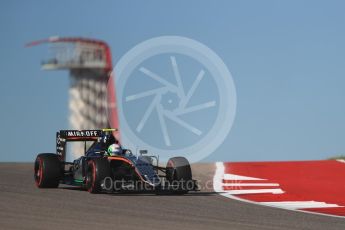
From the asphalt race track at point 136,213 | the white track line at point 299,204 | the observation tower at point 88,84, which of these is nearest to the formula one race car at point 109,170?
the asphalt race track at point 136,213

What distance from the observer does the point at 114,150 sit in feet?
62.2

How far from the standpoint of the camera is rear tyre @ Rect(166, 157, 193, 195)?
60.7ft

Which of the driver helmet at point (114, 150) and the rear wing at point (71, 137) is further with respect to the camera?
the rear wing at point (71, 137)

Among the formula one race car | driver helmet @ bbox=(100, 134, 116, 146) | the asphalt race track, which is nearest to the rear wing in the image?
the formula one race car

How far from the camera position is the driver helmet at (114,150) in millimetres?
18938

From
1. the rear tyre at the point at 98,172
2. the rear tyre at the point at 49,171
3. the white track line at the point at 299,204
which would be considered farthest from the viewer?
the rear tyre at the point at 49,171

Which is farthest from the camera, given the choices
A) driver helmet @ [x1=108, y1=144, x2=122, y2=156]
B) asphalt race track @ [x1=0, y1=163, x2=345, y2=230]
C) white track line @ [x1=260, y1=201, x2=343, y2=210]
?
driver helmet @ [x1=108, y1=144, x2=122, y2=156]

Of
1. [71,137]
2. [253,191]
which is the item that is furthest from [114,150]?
[253,191]

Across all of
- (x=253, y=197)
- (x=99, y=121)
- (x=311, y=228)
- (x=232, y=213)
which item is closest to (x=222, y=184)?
(x=253, y=197)

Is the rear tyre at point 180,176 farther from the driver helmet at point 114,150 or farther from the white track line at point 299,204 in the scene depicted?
the white track line at point 299,204

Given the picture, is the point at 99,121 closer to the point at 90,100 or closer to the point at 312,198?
the point at 90,100
